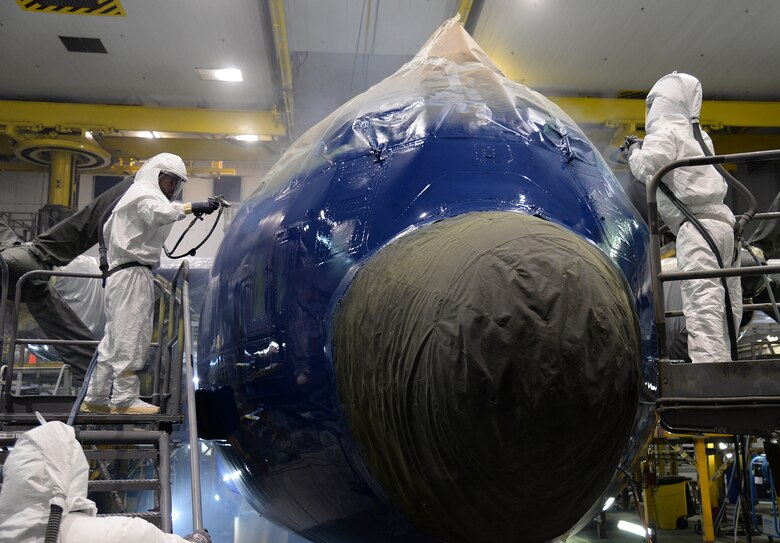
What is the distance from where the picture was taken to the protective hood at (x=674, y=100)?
19.0 ft

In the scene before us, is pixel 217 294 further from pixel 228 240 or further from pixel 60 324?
pixel 60 324

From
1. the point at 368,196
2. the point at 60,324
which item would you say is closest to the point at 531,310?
the point at 368,196

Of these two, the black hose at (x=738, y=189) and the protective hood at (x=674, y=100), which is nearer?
the black hose at (x=738, y=189)

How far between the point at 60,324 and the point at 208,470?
8121mm

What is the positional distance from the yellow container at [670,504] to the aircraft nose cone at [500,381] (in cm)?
1224

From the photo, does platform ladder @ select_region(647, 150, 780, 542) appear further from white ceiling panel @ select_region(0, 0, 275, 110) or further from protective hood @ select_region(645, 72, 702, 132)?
white ceiling panel @ select_region(0, 0, 275, 110)

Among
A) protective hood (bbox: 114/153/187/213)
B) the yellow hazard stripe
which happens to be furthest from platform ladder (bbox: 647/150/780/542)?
the yellow hazard stripe

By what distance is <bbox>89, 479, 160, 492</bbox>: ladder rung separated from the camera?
180 inches

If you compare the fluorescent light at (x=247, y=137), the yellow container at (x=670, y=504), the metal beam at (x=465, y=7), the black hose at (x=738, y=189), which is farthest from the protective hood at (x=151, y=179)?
the fluorescent light at (x=247, y=137)

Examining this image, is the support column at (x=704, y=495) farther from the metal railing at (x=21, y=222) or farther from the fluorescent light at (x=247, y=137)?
the metal railing at (x=21, y=222)

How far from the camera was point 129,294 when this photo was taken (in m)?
5.66

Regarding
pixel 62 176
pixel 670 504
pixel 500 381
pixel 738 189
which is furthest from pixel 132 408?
pixel 62 176

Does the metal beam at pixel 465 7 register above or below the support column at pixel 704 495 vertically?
above

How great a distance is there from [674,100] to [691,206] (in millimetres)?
850
